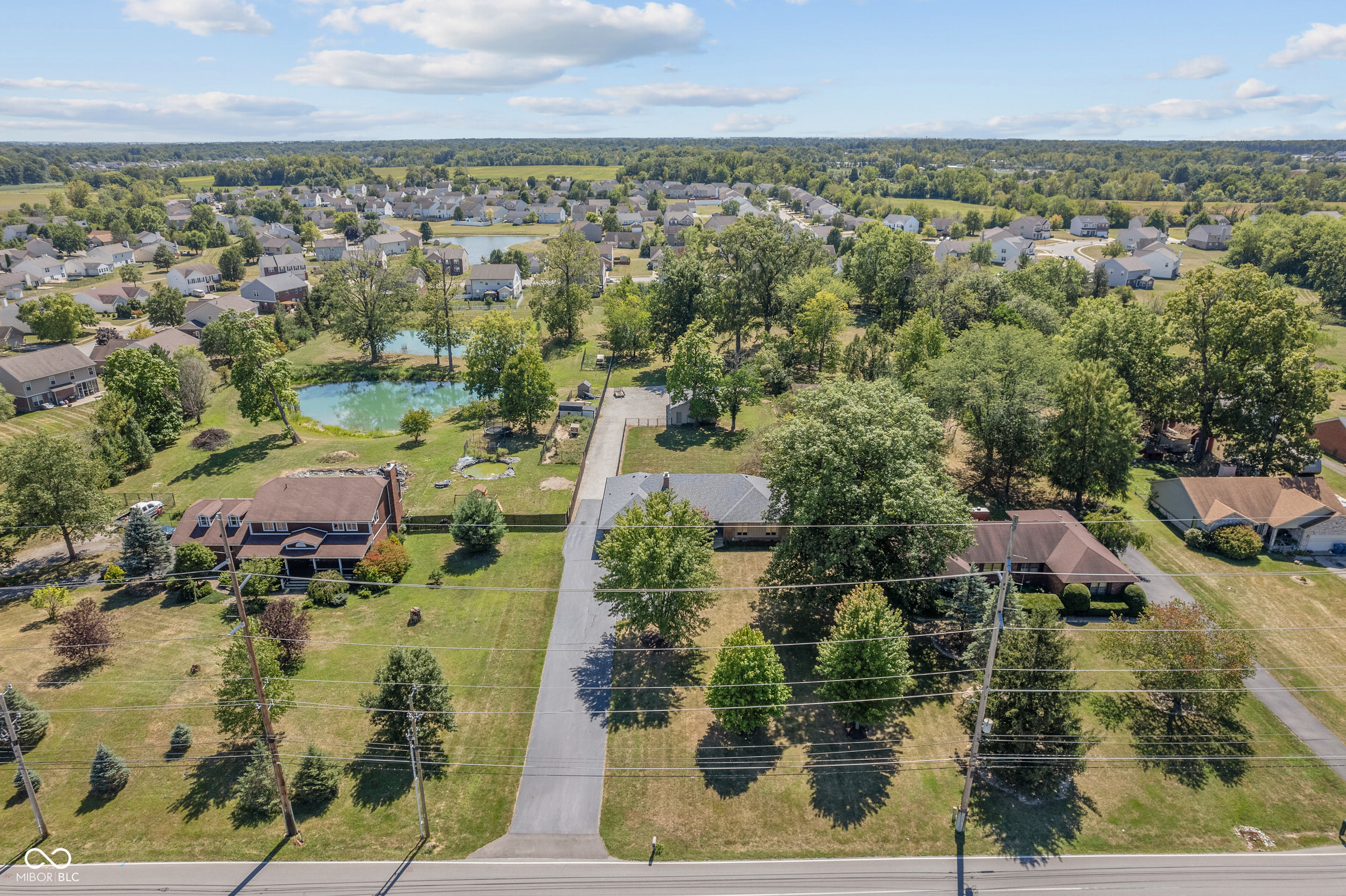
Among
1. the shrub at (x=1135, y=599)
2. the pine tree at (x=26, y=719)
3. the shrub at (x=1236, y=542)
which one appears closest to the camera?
the pine tree at (x=26, y=719)

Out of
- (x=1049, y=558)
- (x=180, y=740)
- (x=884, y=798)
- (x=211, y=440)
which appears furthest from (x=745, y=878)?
(x=211, y=440)

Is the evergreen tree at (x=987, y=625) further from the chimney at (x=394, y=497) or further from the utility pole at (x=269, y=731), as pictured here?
the chimney at (x=394, y=497)

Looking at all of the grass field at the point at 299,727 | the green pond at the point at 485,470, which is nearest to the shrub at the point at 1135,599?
the grass field at the point at 299,727

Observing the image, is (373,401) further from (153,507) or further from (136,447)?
(153,507)

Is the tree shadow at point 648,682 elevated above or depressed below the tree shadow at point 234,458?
below

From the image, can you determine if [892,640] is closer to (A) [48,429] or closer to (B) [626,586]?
(B) [626,586]

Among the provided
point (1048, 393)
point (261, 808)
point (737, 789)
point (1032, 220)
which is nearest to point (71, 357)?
point (261, 808)
